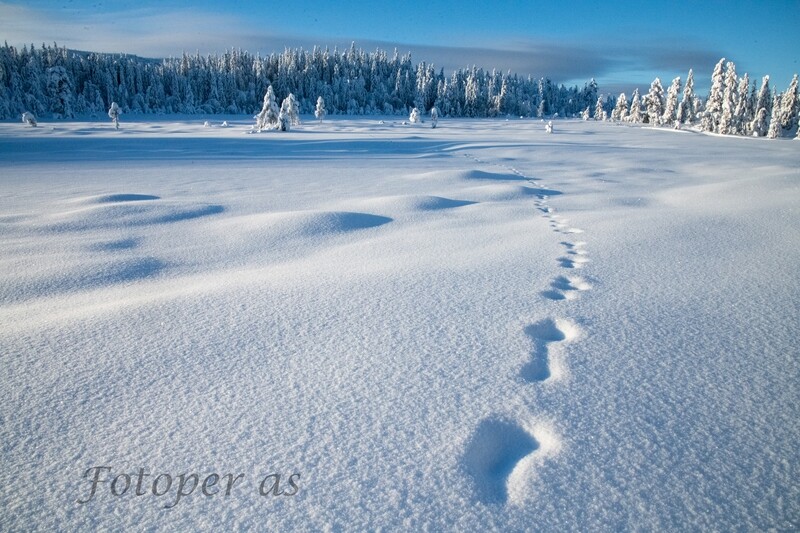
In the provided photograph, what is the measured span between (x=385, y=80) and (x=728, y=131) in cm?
7399

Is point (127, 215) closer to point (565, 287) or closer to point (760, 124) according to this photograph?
point (565, 287)

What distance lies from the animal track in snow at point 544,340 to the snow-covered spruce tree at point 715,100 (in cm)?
6902

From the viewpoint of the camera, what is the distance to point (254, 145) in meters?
26.1

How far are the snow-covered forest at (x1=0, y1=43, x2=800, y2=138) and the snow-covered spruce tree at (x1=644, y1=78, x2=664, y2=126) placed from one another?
0.57 ft

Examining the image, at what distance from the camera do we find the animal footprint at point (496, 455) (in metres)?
1.69

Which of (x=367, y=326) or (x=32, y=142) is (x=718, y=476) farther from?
(x=32, y=142)

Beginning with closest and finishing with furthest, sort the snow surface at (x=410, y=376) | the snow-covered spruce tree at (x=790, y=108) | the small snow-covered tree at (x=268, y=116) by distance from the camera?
the snow surface at (x=410, y=376) → the small snow-covered tree at (x=268, y=116) → the snow-covered spruce tree at (x=790, y=108)

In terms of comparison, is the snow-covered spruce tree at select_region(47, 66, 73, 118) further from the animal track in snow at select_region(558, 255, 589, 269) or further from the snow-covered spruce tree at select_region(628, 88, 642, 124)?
the snow-covered spruce tree at select_region(628, 88, 642, 124)

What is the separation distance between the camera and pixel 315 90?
91.7 m

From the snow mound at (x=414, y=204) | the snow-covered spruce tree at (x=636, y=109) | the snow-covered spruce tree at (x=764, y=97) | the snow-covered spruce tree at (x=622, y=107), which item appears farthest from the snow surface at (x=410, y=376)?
the snow-covered spruce tree at (x=622, y=107)

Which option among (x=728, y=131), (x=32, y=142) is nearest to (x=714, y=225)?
(x=32, y=142)

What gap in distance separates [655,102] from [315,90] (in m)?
67.5

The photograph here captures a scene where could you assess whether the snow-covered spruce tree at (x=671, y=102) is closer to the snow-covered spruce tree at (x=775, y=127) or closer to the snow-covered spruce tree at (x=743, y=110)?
the snow-covered spruce tree at (x=743, y=110)

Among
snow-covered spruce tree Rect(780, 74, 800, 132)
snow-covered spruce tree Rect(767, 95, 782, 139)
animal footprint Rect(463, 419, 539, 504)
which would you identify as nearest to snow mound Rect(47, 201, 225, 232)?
animal footprint Rect(463, 419, 539, 504)
